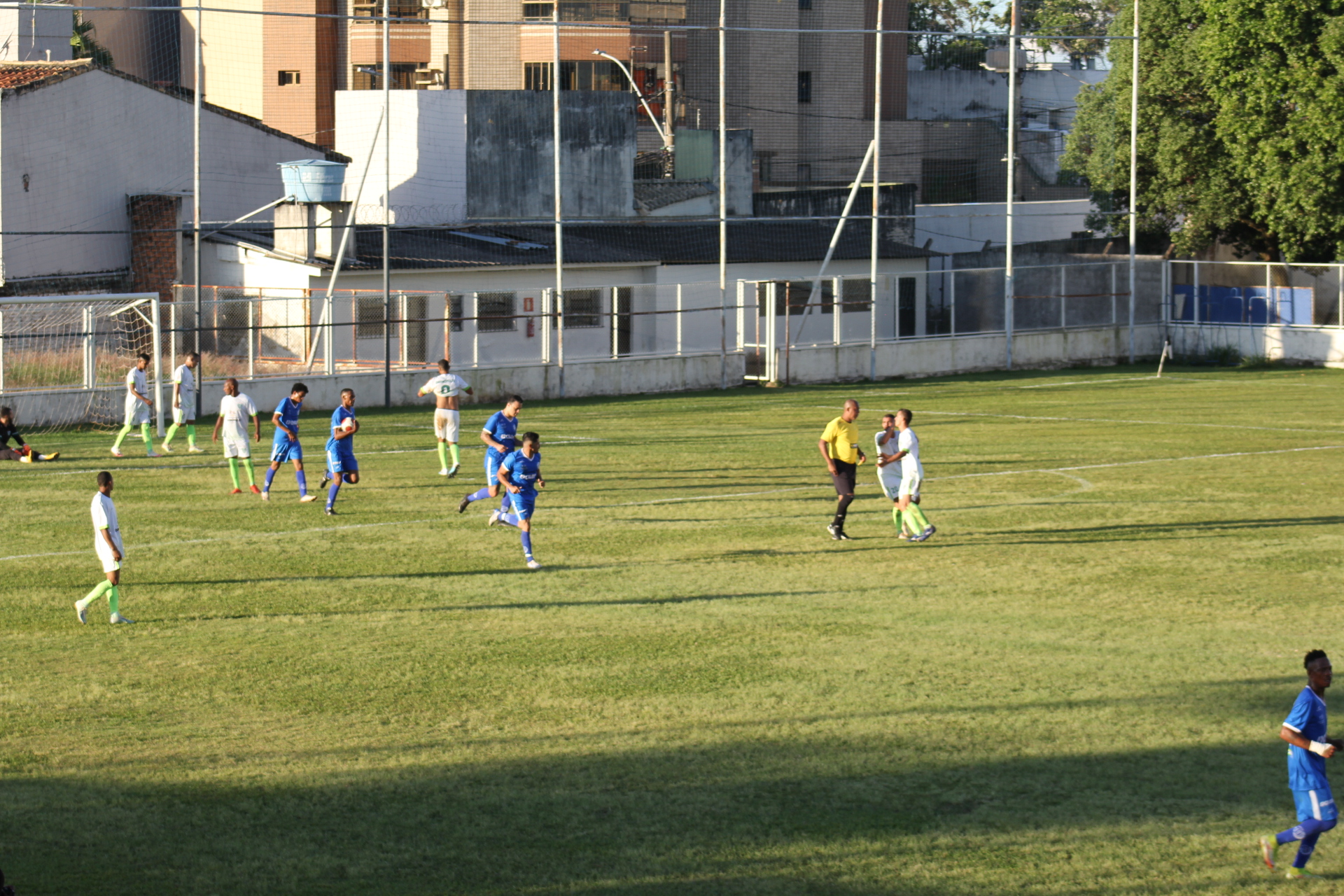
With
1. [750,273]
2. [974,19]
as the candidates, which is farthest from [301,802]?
[974,19]

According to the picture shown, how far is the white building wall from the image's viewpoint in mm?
36188

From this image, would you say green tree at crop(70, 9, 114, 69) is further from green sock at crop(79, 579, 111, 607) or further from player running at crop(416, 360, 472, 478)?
green sock at crop(79, 579, 111, 607)

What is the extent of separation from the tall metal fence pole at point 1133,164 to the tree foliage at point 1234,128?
632mm

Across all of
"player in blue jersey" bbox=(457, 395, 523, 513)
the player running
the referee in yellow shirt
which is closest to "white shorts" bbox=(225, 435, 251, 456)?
the player running

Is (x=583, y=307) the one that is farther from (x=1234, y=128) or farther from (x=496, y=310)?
(x=1234, y=128)

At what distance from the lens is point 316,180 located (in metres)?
37.4

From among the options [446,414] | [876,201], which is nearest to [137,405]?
[446,414]

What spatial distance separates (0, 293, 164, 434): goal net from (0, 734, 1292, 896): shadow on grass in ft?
68.0

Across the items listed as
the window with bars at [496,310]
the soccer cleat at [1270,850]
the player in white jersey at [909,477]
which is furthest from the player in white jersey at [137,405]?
the soccer cleat at [1270,850]

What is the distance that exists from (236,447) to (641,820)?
545 inches

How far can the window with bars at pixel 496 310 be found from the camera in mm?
39438

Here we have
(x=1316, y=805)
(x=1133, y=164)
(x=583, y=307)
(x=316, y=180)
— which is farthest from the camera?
(x=1133, y=164)

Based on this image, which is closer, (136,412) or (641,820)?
(641,820)

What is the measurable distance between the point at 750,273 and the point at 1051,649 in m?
34.1
